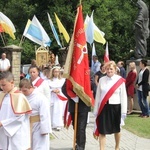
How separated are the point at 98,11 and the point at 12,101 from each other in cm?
3141

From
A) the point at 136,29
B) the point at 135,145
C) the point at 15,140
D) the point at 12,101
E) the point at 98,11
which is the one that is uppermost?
the point at 98,11

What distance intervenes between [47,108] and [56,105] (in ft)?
16.8

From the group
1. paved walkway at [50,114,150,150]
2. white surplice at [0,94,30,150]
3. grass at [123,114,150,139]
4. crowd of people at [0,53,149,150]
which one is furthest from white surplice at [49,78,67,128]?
white surplice at [0,94,30,150]

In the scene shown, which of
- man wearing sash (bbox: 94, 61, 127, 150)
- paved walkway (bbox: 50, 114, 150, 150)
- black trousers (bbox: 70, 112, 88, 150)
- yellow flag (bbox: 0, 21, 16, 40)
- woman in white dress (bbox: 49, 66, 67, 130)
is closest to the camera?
man wearing sash (bbox: 94, 61, 127, 150)

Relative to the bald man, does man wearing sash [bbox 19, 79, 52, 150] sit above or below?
below

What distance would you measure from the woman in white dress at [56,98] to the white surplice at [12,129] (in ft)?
17.5

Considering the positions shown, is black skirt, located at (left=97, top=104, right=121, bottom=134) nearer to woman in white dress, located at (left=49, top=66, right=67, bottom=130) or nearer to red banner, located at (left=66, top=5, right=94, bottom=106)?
red banner, located at (left=66, top=5, right=94, bottom=106)

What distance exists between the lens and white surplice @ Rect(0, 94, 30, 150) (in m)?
6.17

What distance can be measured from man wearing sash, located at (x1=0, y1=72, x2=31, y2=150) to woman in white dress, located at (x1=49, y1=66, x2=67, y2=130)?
5.42 metres

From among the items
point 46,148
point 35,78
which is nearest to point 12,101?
point 46,148

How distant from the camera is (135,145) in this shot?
32.2 feet

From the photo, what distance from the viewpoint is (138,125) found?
41.8 feet

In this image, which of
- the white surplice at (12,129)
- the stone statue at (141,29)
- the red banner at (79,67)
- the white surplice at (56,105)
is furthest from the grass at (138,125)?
the white surplice at (12,129)

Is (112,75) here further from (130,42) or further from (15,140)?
(130,42)
